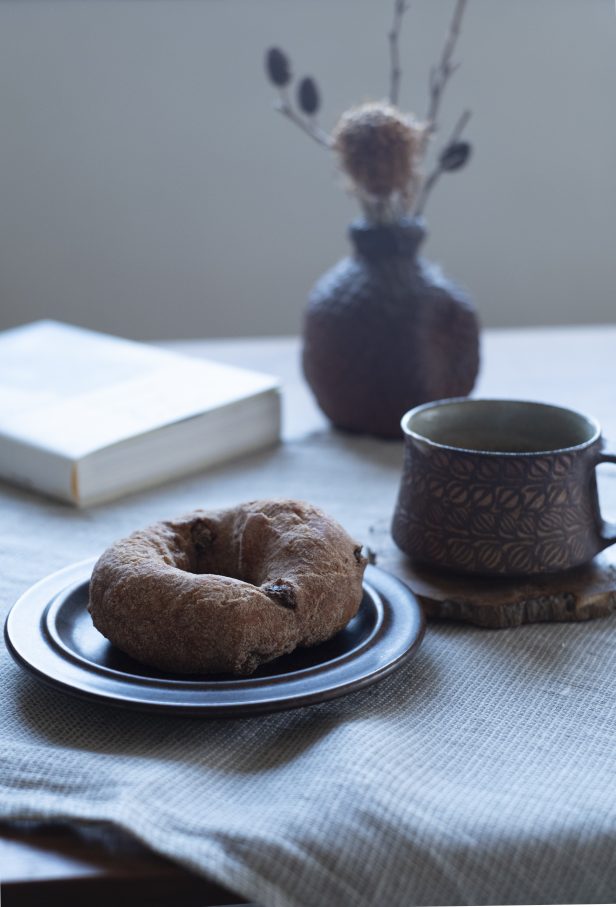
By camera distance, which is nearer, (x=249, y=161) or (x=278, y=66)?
(x=278, y=66)

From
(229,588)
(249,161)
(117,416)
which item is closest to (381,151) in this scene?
(117,416)

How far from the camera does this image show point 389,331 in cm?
104

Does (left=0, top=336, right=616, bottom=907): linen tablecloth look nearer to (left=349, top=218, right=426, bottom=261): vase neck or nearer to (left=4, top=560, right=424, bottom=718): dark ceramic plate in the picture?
(left=4, top=560, right=424, bottom=718): dark ceramic plate

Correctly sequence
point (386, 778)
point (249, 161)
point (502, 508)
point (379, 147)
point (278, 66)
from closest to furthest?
point (386, 778) → point (502, 508) → point (379, 147) → point (278, 66) → point (249, 161)

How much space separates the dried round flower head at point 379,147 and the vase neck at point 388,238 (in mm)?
38

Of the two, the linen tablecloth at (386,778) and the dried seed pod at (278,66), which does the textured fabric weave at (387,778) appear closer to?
the linen tablecloth at (386,778)

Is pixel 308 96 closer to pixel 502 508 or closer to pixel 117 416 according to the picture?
pixel 117 416

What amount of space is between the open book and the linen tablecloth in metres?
0.32

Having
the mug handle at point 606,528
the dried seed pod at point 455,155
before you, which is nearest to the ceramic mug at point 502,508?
the mug handle at point 606,528

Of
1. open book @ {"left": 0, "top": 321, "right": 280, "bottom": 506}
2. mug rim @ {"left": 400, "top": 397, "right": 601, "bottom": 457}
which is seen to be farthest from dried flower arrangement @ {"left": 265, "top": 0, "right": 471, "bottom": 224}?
mug rim @ {"left": 400, "top": 397, "right": 601, "bottom": 457}

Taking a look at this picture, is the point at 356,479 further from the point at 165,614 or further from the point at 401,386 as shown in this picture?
the point at 165,614

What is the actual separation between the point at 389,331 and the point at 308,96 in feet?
0.82

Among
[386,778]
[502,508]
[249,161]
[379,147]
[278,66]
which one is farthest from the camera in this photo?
[249,161]

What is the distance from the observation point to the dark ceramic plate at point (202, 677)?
0.51 meters
